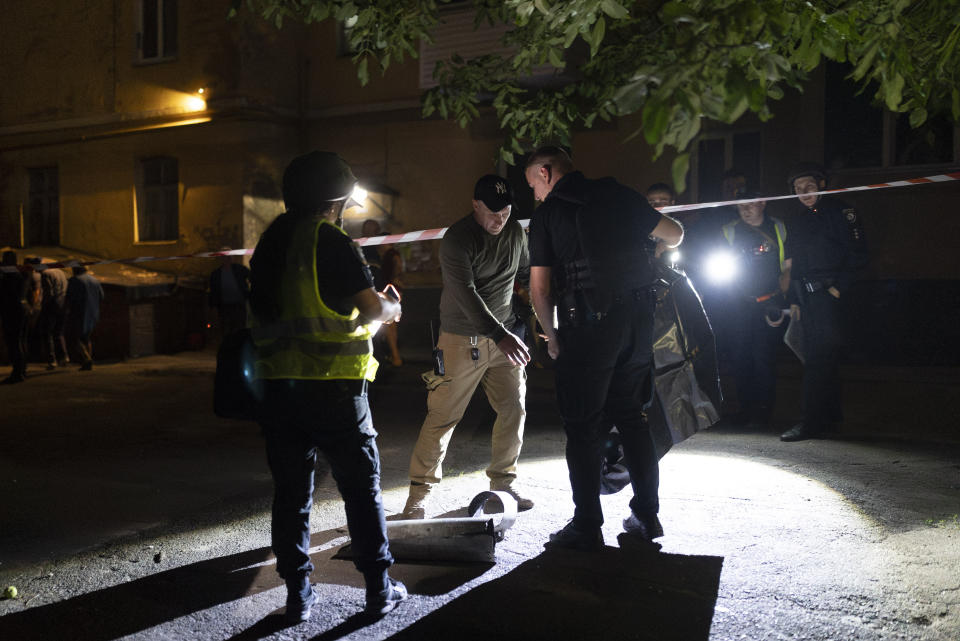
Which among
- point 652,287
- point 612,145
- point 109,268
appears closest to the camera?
point 652,287

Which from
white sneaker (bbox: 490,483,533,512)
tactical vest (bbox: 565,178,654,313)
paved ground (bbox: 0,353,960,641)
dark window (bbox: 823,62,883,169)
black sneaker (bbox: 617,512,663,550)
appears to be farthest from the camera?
dark window (bbox: 823,62,883,169)

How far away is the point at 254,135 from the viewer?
55.6 feet

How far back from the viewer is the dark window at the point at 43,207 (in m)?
19.6

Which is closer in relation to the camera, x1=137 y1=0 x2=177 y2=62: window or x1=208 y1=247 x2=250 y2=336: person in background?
x1=208 y1=247 x2=250 y2=336: person in background

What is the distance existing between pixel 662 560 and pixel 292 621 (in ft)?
5.64

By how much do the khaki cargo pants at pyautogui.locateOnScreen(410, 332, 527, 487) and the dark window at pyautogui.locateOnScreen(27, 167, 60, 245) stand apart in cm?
1740

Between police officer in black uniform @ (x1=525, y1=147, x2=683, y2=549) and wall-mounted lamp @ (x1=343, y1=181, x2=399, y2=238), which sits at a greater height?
wall-mounted lamp @ (x1=343, y1=181, x2=399, y2=238)

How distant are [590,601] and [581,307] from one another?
4.55 feet

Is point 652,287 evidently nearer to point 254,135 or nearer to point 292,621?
point 292,621

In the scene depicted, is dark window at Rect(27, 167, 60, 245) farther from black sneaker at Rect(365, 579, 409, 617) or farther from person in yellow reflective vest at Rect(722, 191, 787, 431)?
black sneaker at Rect(365, 579, 409, 617)

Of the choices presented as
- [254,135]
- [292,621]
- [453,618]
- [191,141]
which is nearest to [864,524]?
[453,618]

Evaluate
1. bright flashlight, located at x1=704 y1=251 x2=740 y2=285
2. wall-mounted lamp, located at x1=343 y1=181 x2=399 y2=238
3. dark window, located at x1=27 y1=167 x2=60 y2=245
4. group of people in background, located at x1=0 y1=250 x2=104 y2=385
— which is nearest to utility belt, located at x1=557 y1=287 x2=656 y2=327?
bright flashlight, located at x1=704 y1=251 x2=740 y2=285

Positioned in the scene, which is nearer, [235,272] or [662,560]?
[662,560]

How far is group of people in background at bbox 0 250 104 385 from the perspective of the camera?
12258mm
